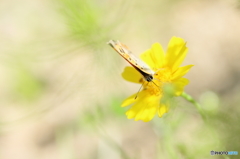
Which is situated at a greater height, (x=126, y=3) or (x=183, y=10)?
(x=126, y=3)

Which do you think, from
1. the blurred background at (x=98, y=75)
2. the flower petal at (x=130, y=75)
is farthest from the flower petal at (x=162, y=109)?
the blurred background at (x=98, y=75)

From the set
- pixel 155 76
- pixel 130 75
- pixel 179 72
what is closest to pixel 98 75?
pixel 130 75

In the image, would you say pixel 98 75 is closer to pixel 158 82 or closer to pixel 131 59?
pixel 158 82

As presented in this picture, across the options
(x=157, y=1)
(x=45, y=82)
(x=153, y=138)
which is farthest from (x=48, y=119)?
(x=157, y=1)

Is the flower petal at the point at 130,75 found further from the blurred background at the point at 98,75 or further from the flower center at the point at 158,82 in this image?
the blurred background at the point at 98,75

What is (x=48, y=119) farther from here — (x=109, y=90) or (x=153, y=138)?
(x=153, y=138)

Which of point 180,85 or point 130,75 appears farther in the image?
point 130,75

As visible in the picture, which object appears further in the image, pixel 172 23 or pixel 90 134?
pixel 172 23
